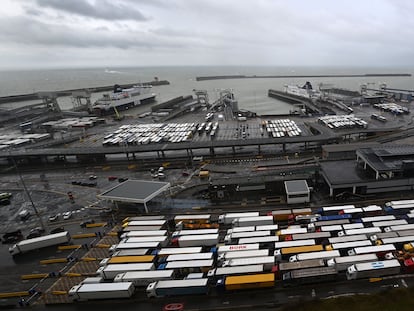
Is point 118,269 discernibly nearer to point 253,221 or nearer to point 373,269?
point 253,221

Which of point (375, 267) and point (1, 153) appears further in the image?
point (1, 153)

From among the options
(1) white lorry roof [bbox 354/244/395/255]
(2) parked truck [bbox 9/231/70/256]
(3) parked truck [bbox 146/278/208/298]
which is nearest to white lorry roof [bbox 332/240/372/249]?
(1) white lorry roof [bbox 354/244/395/255]

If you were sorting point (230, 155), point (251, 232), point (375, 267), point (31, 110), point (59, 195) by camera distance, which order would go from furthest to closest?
1. point (31, 110)
2. point (230, 155)
3. point (59, 195)
4. point (251, 232)
5. point (375, 267)

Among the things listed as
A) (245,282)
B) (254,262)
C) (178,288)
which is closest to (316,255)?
(254,262)

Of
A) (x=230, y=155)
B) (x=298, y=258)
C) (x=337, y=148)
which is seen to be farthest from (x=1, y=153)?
(x=337, y=148)

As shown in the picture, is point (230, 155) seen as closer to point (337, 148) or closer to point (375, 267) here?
point (337, 148)

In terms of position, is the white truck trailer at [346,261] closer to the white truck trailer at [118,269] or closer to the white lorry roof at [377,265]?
the white lorry roof at [377,265]
